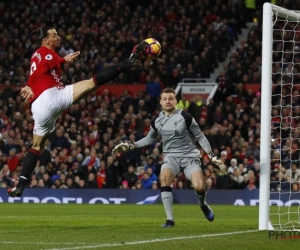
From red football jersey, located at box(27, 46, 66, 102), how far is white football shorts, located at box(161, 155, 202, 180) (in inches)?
80.4

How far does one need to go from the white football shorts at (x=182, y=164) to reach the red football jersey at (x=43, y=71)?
6.70 feet

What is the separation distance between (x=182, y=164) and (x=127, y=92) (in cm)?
1557

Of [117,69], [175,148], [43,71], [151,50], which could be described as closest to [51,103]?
[43,71]

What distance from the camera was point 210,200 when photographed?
23609mm

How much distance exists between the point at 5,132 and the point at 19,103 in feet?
6.57

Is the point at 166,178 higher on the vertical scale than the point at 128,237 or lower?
higher

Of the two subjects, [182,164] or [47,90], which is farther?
[182,164]

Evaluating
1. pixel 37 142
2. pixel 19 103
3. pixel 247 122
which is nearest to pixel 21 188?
pixel 37 142

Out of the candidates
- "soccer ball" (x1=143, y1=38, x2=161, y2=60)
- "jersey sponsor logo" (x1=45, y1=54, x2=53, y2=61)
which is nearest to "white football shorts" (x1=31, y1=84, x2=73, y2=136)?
"jersey sponsor logo" (x1=45, y1=54, x2=53, y2=61)

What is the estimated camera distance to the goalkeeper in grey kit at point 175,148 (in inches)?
489

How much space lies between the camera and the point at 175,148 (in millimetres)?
12688

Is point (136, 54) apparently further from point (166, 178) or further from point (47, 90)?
point (166, 178)

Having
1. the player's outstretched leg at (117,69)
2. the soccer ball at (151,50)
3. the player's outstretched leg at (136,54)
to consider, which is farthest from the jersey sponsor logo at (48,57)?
the soccer ball at (151,50)

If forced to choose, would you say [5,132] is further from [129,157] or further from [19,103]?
[129,157]
